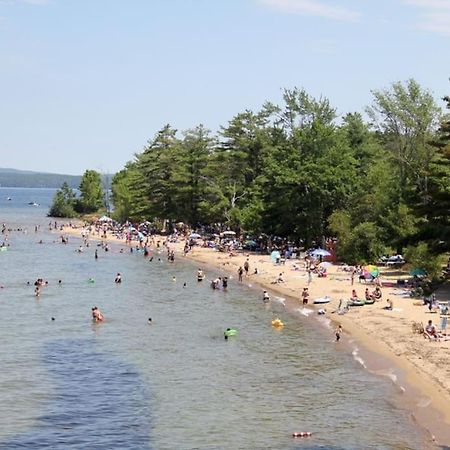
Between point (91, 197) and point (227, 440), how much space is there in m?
136

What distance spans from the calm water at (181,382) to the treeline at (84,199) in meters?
104

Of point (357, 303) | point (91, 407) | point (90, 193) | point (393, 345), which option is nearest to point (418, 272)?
point (357, 303)

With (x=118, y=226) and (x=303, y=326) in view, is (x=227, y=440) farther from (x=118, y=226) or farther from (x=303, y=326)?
(x=118, y=226)

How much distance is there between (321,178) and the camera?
66.1m

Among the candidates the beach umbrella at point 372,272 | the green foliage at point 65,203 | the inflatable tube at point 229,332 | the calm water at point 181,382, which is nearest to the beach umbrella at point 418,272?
the beach umbrella at point 372,272

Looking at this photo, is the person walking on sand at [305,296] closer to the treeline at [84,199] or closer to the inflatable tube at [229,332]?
the inflatable tube at [229,332]

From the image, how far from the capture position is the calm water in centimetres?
2398

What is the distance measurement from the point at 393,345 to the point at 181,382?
10.7 m

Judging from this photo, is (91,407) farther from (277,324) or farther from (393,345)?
(277,324)

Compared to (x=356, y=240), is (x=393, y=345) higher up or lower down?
lower down

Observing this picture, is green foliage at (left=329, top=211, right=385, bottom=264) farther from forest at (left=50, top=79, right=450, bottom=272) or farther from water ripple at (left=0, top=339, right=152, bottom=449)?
water ripple at (left=0, top=339, right=152, bottom=449)

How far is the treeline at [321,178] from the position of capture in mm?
54969

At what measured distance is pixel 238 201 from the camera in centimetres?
8662

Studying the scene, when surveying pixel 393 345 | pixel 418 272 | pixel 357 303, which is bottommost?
pixel 393 345
